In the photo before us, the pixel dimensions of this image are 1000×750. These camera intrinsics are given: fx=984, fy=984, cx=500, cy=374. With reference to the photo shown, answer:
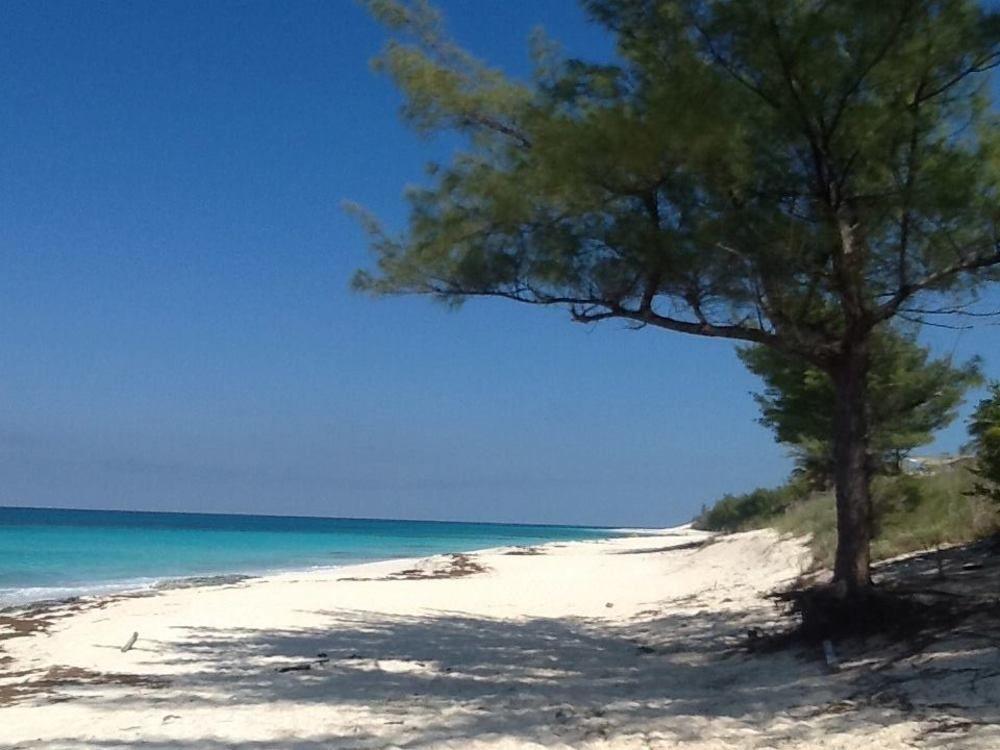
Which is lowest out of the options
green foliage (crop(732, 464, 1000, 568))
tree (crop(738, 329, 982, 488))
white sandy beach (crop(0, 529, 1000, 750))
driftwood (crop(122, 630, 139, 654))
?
white sandy beach (crop(0, 529, 1000, 750))

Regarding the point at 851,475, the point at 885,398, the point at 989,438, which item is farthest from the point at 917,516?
the point at 851,475

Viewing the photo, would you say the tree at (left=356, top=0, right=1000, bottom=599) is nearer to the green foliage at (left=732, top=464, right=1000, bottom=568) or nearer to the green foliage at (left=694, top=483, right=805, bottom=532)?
the green foliage at (left=732, top=464, right=1000, bottom=568)

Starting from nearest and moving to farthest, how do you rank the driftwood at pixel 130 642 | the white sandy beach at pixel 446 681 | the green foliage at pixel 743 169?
the white sandy beach at pixel 446 681 → the green foliage at pixel 743 169 → the driftwood at pixel 130 642

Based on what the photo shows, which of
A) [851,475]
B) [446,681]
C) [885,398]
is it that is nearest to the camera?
[446,681]

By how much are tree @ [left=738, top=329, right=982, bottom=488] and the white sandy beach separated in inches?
110

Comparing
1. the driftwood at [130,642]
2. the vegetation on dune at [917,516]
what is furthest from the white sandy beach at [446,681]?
the vegetation on dune at [917,516]

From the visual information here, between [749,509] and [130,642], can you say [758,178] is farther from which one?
[749,509]

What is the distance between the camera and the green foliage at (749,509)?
3133cm

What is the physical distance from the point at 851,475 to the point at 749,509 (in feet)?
116

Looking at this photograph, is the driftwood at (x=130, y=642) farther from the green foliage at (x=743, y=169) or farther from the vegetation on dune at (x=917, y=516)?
the vegetation on dune at (x=917, y=516)

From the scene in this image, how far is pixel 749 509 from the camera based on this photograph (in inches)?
1684

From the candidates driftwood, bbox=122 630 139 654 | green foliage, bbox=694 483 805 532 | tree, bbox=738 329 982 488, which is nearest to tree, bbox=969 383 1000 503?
tree, bbox=738 329 982 488

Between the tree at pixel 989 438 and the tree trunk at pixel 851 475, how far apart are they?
261 centimetres

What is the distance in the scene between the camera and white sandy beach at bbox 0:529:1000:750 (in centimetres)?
604
